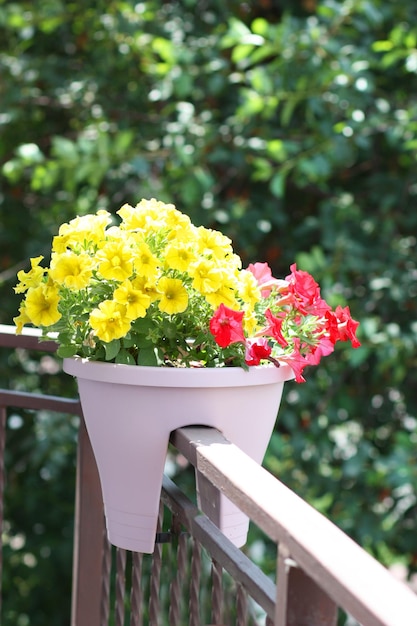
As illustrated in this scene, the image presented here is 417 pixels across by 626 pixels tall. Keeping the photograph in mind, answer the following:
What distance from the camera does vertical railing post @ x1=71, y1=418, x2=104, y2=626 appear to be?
148 centimetres

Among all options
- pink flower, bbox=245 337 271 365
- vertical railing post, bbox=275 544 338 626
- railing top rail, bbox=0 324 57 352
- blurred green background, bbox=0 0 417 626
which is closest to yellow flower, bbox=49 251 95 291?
pink flower, bbox=245 337 271 365

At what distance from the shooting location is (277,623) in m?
0.72

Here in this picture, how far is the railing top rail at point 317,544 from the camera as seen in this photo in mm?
550

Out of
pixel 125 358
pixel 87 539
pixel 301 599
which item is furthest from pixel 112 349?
pixel 87 539

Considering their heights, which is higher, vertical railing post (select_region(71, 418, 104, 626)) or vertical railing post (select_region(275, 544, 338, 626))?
vertical railing post (select_region(275, 544, 338, 626))

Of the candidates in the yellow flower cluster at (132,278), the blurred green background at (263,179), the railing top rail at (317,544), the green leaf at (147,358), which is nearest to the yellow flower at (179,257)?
the yellow flower cluster at (132,278)

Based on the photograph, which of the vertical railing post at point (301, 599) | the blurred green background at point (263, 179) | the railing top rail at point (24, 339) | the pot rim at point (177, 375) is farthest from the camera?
the blurred green background at point (263, 179)

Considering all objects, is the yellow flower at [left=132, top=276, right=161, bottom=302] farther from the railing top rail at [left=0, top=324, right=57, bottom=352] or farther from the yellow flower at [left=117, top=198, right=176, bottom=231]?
the railing top rail at [left=0, top=324, right=57, bottom=352]

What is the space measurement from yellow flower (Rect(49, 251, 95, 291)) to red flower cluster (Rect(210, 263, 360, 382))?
16 cm

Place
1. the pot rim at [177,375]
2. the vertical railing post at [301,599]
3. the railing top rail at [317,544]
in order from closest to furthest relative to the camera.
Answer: the railing top rail at [317,544]
the vertical railing post at [301,599]
the pot rim at [177,375]

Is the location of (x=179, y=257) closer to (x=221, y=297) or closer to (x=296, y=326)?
(x=221, y=297)

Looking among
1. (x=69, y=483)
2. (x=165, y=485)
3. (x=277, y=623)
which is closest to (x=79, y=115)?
(x=69, y=483)

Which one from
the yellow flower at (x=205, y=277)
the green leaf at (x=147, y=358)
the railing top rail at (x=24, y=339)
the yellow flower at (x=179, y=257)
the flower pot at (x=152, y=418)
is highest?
the yellow flower at (x=179, y=257)

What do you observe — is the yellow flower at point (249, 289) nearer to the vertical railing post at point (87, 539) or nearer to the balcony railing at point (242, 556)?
the balcony railing at point (242, 556)
